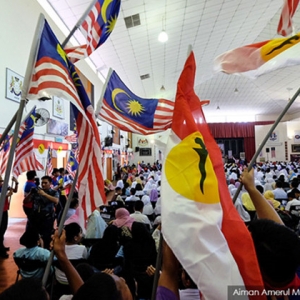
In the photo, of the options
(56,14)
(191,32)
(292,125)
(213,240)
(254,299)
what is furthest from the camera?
(292,125)

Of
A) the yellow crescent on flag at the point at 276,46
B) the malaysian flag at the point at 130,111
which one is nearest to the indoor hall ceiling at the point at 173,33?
the malaysian flag at the point at 130,111

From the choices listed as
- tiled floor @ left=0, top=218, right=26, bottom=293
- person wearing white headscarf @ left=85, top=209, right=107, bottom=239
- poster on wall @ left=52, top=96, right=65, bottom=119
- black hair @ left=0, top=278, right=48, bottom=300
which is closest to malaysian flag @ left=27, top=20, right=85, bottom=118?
black hair @ left=0, top=278, right=48, bottom=300

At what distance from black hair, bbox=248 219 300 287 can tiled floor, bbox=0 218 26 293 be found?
3639mm

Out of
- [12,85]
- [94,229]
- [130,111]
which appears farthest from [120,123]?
[12,85]

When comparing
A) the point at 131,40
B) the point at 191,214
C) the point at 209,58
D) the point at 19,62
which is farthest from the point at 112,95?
the point at 209,58

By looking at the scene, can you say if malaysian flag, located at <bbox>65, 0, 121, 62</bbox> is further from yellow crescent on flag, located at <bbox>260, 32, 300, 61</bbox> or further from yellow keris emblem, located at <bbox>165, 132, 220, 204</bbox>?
yellow keris emblem, located at <bbox>165, 132, 220, 204</bbox>

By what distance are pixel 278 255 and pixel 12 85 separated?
7307mm

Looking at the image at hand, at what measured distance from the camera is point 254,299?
3.01 ft

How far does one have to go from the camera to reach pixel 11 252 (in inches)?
199

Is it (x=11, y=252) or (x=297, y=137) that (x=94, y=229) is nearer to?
(x=11, y=252)

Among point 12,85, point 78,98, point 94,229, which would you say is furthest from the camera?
point 12,85

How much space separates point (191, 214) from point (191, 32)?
10.4 meters

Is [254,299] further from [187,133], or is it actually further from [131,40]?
[131,40]

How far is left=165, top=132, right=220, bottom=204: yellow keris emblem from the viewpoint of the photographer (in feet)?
3.85
